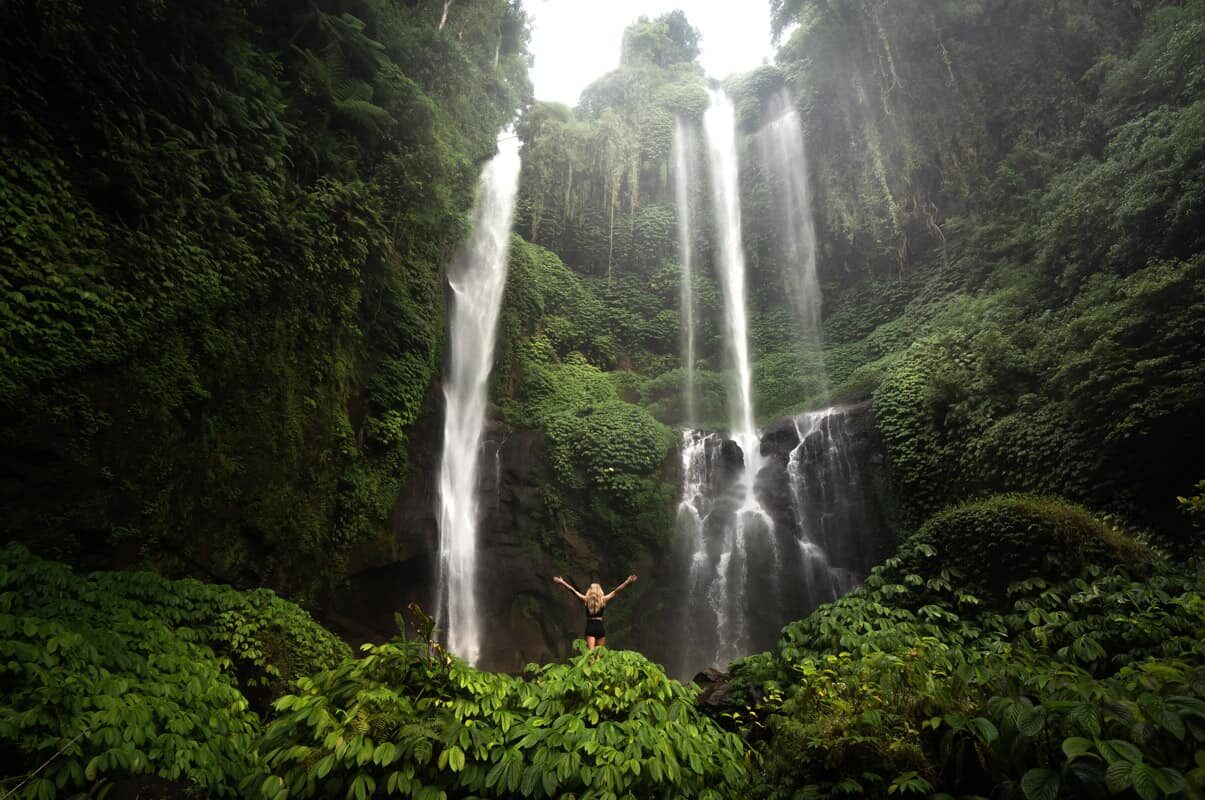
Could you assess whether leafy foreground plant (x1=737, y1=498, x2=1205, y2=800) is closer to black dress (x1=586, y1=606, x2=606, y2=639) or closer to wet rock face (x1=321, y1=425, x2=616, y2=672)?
black dress (x1=586, y1=606, x2=606, y2=639)

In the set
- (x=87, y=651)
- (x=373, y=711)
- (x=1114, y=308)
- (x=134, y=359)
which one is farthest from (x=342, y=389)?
(x=1114, y=308)

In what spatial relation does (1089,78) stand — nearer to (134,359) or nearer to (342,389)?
(342,389)

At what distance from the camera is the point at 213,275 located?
6695 mm

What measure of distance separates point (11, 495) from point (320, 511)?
395cm

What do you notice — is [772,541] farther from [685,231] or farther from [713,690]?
[685,231]

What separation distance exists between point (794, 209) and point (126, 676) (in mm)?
21498

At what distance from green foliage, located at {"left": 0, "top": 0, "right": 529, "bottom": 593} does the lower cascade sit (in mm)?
6614

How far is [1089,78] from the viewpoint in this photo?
1409cm

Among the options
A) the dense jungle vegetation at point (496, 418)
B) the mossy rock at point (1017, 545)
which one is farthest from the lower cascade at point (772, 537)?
the mossy rock at point (1017, 545)

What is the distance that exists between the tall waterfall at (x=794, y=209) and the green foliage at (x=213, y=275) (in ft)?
43.3

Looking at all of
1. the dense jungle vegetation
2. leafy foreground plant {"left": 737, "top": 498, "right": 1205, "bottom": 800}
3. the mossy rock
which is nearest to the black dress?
the dense jungle vegetation

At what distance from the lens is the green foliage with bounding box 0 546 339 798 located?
10.1 feet

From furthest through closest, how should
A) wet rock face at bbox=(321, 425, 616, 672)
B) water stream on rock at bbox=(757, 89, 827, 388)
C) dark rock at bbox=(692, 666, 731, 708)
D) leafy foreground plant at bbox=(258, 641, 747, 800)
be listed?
1. water stream on rock at bbox=(757, 89, 827, 388)
2. wet rock face at bbox=(321, 425, 616, 672)
3. dark rock at bbox=(692, 666, 731, 708)
4. leafy foreground plant at bbox=(258, 641, 747, 800)

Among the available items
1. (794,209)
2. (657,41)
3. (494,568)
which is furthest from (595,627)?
(657,41)
